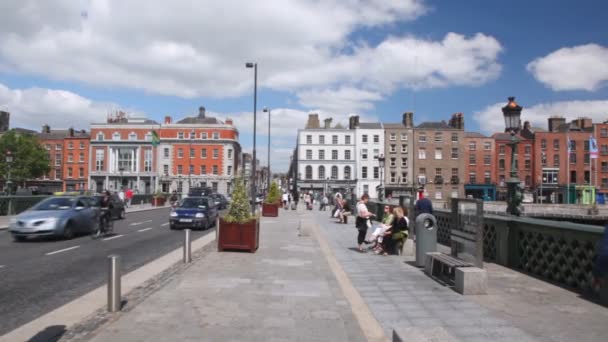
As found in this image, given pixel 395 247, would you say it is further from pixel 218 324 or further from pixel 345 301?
pixel 218 324

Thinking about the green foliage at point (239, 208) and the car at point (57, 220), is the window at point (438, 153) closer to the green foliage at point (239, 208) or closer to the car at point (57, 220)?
the car at point (57, 220)

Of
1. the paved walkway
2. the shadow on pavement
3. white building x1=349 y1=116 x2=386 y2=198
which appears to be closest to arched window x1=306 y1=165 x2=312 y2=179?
white building x1=349 y1=116 x2=386 y2=198

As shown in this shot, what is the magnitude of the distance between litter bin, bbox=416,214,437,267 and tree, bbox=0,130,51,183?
275 feet

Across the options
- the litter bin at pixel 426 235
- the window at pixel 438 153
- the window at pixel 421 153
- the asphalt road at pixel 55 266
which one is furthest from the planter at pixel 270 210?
the window at pixel 438 153

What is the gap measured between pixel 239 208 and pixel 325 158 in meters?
60.3

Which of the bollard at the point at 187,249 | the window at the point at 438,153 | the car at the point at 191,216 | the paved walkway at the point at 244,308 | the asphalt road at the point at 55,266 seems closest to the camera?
the paved walkway at the point at 244,308

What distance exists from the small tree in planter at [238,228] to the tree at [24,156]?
3109 inches

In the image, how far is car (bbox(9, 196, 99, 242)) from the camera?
15.0 m

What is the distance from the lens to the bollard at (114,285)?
6305 millimetres

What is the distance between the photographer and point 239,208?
41.8ft

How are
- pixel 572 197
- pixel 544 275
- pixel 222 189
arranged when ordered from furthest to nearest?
pixel 222 189 < pixel 572 197 < pixel 544 275

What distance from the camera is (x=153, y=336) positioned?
206 inches

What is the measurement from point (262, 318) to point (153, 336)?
141 centimetres

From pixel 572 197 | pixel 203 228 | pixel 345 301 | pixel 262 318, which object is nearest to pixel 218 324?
pixel 262 318
